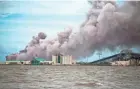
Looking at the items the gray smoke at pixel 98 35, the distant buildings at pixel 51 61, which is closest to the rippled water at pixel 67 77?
the distant buildings at pixel 51 61

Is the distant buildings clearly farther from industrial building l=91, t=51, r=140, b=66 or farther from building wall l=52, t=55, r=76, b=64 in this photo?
industrial building l=91, t=51, r=140, b=66

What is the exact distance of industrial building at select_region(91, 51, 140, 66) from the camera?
5.11 meters

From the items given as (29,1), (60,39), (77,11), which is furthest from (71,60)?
(29,1)

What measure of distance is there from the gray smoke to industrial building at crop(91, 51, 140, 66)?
0.14 meters

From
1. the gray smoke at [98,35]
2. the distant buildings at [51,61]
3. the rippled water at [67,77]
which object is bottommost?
the rippled water at [67,77]

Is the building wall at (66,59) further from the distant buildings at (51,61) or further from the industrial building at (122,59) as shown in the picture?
the industrial building at (122,59)

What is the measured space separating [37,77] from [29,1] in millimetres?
1211

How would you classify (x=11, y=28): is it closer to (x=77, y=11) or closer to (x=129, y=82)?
(x=77, y=11)

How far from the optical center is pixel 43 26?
16.9 feet

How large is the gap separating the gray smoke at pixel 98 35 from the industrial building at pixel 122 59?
0.47 feet

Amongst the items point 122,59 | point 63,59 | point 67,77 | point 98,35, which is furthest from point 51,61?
point 122,59

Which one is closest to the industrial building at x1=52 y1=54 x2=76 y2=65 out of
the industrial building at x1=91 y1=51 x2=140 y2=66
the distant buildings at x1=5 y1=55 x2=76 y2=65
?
the distant buildings at x1=5 y1=55 x2=76 y2=65

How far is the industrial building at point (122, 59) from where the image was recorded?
5105 millimetres

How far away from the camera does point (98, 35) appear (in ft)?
16.7
